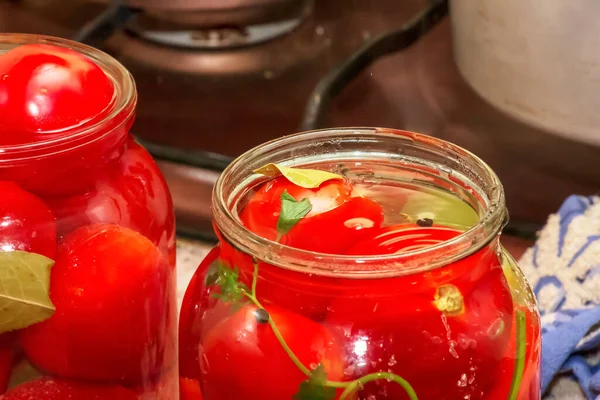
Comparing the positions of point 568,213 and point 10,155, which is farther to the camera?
point 568,213

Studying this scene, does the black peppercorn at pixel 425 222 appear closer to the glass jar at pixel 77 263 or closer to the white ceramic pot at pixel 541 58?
the glass jar at pixel 77 263

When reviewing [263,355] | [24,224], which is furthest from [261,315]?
[24,224]

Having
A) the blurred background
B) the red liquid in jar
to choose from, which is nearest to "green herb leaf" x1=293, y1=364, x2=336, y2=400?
the red liquid in jar

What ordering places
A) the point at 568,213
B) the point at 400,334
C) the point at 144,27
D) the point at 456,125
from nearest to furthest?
the point at 400,334 < the point at 568,213 < the point at 456,125 < the point at 144,27

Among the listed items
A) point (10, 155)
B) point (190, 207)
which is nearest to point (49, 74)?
point (10, 155)

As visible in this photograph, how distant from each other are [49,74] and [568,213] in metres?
0.39

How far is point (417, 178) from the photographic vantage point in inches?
14.2

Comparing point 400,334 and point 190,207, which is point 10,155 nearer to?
point 400,334

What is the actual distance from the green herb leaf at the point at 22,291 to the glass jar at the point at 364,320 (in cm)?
6

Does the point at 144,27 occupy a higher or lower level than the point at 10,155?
lower

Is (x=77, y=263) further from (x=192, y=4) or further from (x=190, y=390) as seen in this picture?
(x=192, y=4)

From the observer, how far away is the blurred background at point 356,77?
0.61m

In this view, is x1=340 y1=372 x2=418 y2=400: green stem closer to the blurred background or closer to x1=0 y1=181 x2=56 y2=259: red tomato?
x1=0 y1=181 x2=56 y2=259: red tomato

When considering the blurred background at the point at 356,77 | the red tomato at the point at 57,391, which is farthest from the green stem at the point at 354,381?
the blurred background at the point at 356,77
